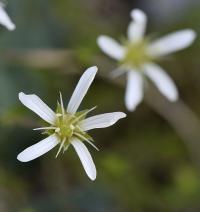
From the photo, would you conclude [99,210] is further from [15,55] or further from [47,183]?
[15,55]

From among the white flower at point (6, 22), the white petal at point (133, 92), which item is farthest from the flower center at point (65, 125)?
the white petal at point (133, 92)

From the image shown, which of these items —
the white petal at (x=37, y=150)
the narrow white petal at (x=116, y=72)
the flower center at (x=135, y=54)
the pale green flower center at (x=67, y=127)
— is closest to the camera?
the white petal at (x=37, y=150)

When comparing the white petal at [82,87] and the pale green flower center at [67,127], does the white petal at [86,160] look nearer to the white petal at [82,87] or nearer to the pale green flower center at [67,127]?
the pale green flower center at [67,127]

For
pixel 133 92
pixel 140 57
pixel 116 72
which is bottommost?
pixel 133 92

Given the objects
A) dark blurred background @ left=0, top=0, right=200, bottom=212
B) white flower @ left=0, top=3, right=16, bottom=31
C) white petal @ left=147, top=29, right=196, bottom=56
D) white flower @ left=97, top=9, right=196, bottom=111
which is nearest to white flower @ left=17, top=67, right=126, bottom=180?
white flower @ left=0, top=3, right=16, bottom=31

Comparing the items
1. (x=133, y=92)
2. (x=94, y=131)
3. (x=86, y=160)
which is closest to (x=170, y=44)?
(x=133, y=92)

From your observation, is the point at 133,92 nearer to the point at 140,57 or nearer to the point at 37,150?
the point at 140,57

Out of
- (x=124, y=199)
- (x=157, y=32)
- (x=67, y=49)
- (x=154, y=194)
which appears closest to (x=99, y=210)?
(x=124, y=199)
